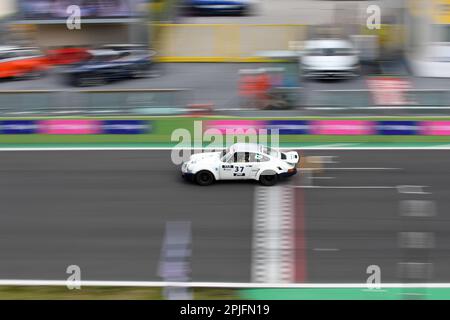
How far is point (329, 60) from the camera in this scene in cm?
2933

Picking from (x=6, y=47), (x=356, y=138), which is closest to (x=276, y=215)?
(x=356, y=138)

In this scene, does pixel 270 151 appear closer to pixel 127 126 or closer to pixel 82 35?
pixel 127 126

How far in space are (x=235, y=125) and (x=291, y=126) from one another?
154 cm

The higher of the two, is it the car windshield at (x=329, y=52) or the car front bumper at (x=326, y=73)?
the car windshield at (x=329, y=52)

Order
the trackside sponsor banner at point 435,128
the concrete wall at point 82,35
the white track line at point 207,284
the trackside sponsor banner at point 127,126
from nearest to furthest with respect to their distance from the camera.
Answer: the white track line at point 207,284
the trackside sponsor banner at point 435,128
the trackside sponsor banner at point 127,126
the concrete wall at point 82,35

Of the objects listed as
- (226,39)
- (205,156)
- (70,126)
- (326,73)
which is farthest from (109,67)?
(205,156)

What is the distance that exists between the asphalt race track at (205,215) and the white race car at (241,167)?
1.00 feet

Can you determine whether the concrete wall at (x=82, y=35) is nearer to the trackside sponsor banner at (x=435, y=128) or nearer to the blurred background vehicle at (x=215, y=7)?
the blurred background vehicle at (x=215, y=7)

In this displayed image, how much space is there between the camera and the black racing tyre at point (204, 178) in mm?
21047

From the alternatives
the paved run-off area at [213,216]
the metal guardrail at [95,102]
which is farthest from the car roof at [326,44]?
the paved run-off area at [213,216]

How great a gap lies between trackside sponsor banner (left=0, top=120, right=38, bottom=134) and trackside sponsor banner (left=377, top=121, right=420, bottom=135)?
9577 mm

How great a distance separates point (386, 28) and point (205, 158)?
13.1m

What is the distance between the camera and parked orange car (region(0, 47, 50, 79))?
30594mm

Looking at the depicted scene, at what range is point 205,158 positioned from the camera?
69.9ft
